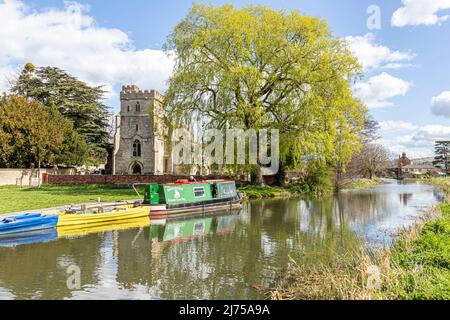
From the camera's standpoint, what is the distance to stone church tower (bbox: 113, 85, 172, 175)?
41.4 m

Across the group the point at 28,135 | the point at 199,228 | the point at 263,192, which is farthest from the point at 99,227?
the point at 28,135

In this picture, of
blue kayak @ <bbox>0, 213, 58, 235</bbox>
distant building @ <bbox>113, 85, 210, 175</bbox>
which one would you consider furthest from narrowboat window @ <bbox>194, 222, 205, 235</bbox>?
distant building @ <bbox>113, 85, 210, 175</bbox>

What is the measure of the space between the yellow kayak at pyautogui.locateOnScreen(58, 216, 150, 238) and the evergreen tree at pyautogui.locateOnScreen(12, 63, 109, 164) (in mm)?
28085

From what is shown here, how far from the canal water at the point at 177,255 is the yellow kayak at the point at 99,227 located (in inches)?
6.0

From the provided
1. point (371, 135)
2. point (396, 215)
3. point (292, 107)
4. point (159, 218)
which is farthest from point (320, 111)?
point (371, 135)

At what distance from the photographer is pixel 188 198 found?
57.0 ft

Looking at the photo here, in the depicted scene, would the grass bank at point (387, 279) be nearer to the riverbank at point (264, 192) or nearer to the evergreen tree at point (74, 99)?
the riverbank at point (264, 192)

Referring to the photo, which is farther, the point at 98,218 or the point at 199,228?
the point at 199,228

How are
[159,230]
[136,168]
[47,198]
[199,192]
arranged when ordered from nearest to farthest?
1. [159,230]
2. [199,192]
3. [47,198]
4. [136,168]

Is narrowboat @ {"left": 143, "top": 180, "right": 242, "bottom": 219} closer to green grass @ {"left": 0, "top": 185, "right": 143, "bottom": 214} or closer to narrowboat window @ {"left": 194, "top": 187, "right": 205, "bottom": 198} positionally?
narrowboat window @ {"left": 194, "top": 187, "right": 205, "bottom": 198}

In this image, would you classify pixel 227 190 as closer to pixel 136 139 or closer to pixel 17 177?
pixel 17 177

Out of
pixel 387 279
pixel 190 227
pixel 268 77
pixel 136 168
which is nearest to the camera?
pixel 387 279

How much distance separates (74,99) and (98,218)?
3353 centimetres

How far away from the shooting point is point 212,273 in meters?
7.40
